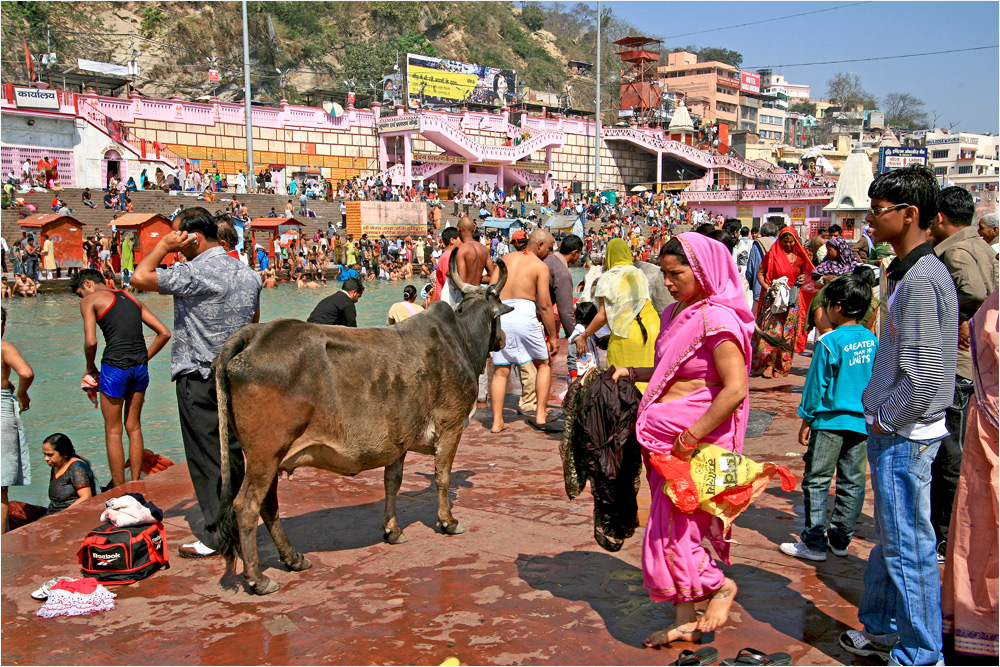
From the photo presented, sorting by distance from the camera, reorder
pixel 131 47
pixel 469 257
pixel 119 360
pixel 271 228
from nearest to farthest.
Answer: pixel 119 360 < pixel 469 257 < pixel 271 228 < pixel 131 47

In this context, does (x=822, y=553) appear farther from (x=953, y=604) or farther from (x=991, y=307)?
(x=991, y=307)

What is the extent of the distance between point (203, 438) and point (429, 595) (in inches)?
70.1

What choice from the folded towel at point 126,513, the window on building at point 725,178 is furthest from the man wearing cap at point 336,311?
the window on building at point 725,178

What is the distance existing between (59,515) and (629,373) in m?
4.31

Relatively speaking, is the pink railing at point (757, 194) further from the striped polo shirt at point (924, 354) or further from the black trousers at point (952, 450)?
the striped polo shirt at point (924, 354)

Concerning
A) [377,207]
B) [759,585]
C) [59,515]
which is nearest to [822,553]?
[759,585]

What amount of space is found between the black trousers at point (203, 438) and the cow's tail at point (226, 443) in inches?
17.1

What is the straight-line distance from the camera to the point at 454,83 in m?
54.8

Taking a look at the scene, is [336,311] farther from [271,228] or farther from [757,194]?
[757,194]

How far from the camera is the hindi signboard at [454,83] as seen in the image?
52.8 metres

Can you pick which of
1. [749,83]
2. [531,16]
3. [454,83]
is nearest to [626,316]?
[454,83]

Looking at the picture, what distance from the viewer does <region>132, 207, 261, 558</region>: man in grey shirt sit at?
4891 millimetres

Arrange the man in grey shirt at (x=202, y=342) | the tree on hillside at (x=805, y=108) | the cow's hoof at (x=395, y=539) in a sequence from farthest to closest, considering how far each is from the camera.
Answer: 1. the tree on hillside at (x=805, y=108)
2. the cow's hoof at (x=395, y=539)
3. the man in grey shirt at (x=202, y=342)

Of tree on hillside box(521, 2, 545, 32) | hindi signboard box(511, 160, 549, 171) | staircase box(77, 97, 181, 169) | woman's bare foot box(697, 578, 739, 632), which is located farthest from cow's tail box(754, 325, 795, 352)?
tree on hillside box(521, 2, 545, 32)
